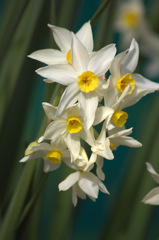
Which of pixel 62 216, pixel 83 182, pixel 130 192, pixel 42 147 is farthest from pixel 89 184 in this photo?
pixel 130 192

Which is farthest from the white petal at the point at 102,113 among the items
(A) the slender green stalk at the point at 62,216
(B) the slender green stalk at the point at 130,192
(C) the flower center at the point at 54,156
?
(B) the slender green stalk at the point at 130,192

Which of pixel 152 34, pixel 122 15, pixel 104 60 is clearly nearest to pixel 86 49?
pixel 104 60

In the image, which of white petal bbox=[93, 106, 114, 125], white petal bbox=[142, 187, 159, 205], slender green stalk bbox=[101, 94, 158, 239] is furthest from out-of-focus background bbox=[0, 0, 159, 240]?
white petal bbox=[142, 187, 159, 205]

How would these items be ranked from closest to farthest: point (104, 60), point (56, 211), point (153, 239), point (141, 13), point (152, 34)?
point (104, 60)
point (56, 211)
point (153, 239)
point (152, 34)
point (141, 13)

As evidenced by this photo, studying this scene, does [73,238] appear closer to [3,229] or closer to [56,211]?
[56,211]

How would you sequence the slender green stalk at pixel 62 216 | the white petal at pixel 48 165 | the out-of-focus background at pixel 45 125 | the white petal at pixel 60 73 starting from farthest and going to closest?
the slender green stalk at pixel 62 216 < the out-of-focus background at pixel 45 125 < the white petal at pixel 48 165 < the white petal at pixel 60 73

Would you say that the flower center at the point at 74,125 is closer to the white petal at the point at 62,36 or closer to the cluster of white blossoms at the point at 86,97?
the cluster of white blossoms at the point at 86,97
